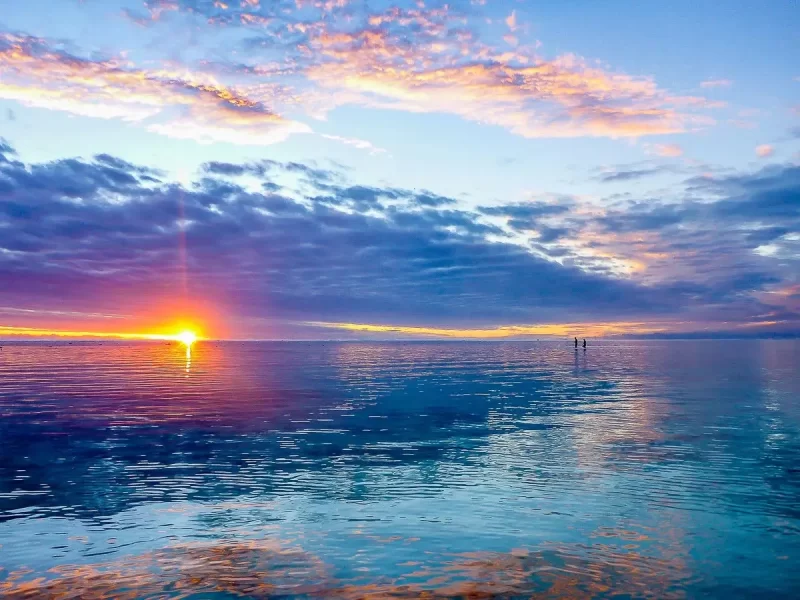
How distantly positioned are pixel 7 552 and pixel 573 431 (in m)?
29.7

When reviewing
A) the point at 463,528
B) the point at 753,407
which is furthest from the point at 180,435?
the point at 753,407

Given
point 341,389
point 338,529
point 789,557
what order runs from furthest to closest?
1. point 341,389
2. point 338,529
3. point 789,557

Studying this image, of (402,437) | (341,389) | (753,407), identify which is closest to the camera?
(402,437)

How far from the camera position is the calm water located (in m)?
15.8

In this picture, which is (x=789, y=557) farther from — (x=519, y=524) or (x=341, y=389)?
(x=341, y=389)

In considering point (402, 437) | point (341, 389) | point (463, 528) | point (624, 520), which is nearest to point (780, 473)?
point (624, 520)

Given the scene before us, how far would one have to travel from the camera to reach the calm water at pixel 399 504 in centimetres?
1579

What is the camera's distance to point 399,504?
22500 millimetres

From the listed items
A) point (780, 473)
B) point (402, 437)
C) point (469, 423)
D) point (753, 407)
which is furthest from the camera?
point (753, 407)

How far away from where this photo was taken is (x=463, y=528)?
1973 cm

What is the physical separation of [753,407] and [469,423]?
926 inches

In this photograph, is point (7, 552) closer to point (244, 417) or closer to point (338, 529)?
point (338, 529)

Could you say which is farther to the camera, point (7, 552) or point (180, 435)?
point (180, 435)

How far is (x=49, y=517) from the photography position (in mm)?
20766
